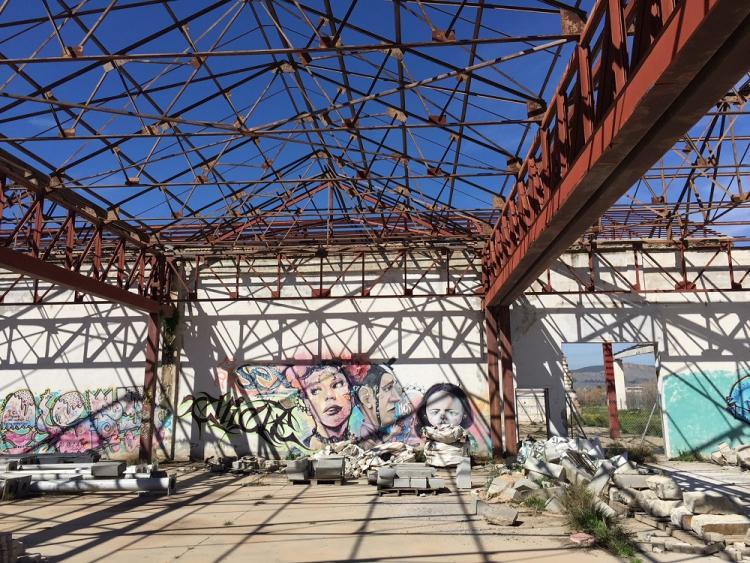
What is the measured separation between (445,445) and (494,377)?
3.00 meters

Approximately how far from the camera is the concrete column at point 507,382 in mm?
18594

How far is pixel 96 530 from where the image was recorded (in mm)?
10609

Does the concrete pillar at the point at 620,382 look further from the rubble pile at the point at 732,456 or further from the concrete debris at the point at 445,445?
the concrete debris at the point at 445,445

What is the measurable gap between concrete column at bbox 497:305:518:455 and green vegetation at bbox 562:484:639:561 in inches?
290

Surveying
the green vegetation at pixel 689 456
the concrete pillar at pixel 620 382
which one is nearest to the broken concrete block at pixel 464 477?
the green vegetation at pixel 689 456

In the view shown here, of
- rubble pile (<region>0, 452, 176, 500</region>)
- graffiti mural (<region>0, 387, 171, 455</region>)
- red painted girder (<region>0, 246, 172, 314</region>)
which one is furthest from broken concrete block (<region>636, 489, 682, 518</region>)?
graffiti mural (<region>0, 387, 171, 455</region>)

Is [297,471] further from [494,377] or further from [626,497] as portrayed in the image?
[626,497]

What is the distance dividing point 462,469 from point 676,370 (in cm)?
994

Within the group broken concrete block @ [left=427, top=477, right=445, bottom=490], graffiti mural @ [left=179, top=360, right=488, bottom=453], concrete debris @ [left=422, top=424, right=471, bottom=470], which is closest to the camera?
broken concrete block @ [left=427, top=477, right=445, bottom=490]

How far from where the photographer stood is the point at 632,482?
11.9m

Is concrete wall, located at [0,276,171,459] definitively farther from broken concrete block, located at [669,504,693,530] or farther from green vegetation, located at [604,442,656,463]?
broken concrete block, located at [669,504,693,530]

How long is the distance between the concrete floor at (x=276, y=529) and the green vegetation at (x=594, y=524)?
0.98 ft

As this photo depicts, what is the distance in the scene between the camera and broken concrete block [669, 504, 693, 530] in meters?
9.35

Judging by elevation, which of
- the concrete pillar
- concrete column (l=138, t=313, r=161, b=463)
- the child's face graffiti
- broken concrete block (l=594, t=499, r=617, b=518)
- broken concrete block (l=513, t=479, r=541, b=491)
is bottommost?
the concrete pillar
